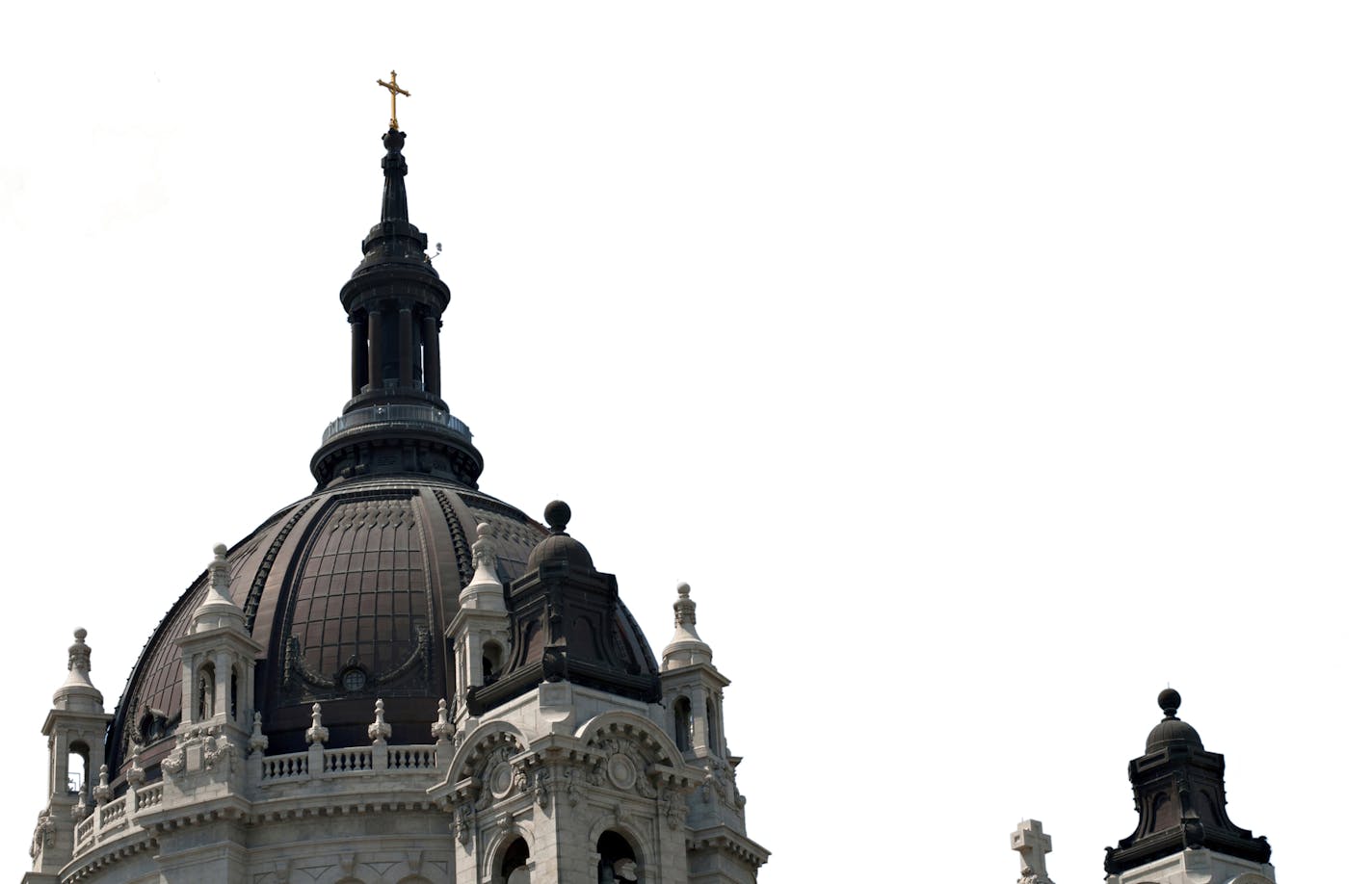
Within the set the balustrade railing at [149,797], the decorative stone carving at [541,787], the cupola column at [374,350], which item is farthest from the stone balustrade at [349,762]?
the cupola column at [374,350]

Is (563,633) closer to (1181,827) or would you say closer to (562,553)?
(562,553)

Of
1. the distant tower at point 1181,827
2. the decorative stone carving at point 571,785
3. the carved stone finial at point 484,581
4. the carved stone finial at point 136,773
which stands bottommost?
the decorative stone carving at point 571,785

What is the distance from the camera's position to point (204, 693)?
269 ft

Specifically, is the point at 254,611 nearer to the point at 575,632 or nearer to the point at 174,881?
the point at 174,881

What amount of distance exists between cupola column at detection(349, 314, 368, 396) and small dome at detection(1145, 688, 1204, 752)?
94.4 feet

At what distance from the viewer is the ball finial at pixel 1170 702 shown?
82.8 metres

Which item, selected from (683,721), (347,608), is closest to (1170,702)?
(683,721)

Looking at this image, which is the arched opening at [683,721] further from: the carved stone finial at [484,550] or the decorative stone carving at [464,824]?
the decorative stone carving at [464,824]

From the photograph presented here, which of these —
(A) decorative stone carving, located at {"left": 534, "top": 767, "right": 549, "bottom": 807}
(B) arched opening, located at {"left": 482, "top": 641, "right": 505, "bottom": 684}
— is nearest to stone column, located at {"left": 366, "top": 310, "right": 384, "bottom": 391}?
(B) arched opening, located at {"left": 482, "top": 641, "right": 505, "bottom": 684}

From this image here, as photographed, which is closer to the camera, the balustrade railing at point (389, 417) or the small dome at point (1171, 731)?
the small dome at point (1171, 731)

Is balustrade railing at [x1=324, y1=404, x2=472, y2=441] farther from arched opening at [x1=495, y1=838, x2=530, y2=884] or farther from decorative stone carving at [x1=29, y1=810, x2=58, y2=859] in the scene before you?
arched opening at [x1=495, y1=838, x2=530, y2=884]

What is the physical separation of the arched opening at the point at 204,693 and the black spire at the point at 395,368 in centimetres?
1158

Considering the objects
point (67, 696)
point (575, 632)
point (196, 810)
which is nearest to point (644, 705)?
point (575, 632)

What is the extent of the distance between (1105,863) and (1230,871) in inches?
146
